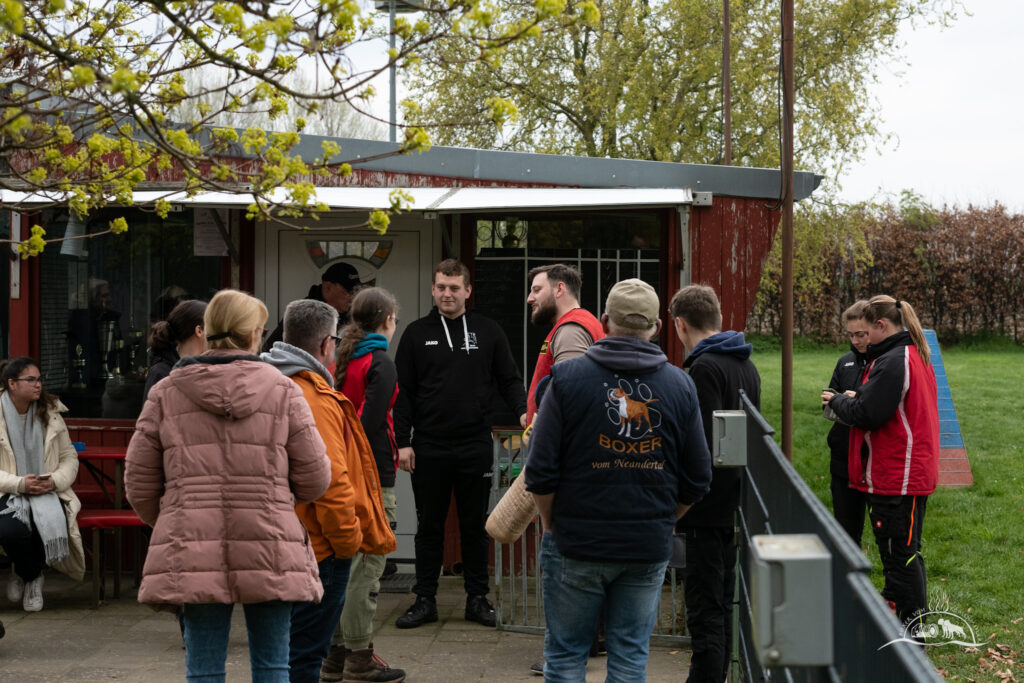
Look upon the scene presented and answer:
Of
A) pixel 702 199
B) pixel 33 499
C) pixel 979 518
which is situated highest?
pixel 702 199

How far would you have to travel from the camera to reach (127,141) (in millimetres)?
4895

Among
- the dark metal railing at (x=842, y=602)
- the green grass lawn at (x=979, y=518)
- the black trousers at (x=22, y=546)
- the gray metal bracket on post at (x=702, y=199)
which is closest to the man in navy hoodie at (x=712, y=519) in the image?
the dark metal railing at (x=842, y=602)

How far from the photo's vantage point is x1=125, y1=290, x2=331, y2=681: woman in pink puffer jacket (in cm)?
354

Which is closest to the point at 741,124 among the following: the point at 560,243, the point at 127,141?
the point at 560,243

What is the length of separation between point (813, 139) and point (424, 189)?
15.2 metres

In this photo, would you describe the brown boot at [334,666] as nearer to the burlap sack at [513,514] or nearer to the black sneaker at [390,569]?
the burlap sack at [513,514]

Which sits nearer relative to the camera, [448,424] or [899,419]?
[899,419]

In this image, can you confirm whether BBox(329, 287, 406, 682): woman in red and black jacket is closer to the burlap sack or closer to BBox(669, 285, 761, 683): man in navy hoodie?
the burlap sack

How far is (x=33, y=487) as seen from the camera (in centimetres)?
668

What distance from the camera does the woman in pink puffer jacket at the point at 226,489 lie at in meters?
3.54

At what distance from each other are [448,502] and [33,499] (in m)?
2.49

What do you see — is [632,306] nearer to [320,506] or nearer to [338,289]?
[320,506]

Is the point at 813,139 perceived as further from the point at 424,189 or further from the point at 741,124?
the point at 424,189

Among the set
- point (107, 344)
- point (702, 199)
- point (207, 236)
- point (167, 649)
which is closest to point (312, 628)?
point (167, 649)
